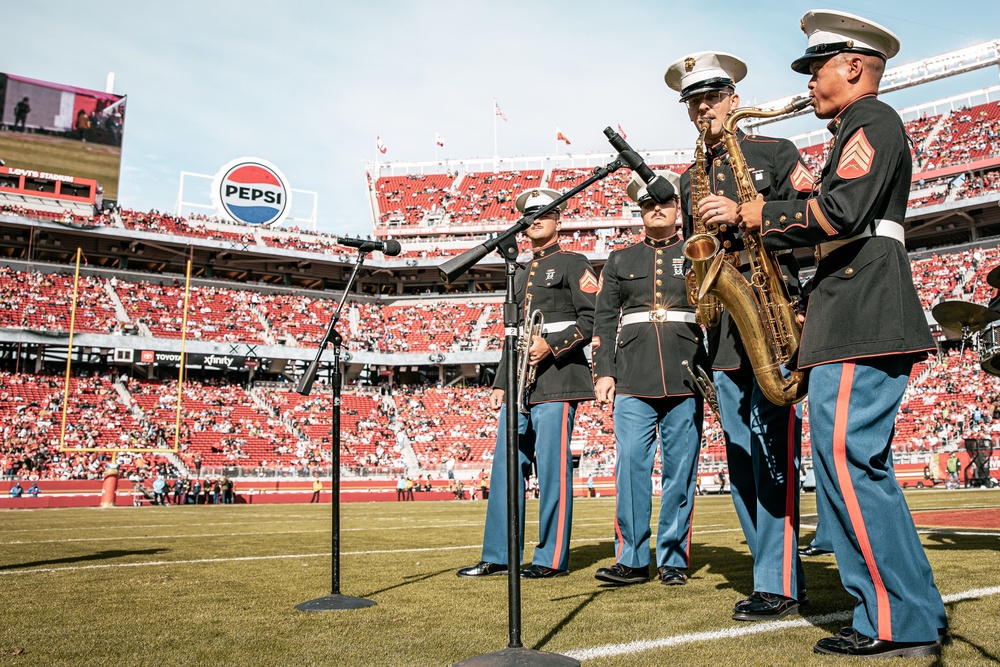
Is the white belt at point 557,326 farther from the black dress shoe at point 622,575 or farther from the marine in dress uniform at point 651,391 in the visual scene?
the black dress shoe at point 622,575

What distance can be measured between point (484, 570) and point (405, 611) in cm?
153

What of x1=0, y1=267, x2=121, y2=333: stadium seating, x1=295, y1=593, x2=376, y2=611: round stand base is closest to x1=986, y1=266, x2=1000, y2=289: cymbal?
x1=295, y1=593, x2=376, y2=611: round stand base

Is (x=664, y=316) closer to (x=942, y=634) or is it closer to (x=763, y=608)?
(x=763, y=608)

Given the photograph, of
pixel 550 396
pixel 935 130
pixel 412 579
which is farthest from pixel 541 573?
pixel 935 130

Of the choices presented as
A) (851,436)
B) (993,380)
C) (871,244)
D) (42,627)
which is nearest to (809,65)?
(871,244)

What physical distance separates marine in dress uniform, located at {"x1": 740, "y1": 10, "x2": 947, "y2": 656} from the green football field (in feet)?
0.86

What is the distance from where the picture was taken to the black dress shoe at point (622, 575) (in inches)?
204

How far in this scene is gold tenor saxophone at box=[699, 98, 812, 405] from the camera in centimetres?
409

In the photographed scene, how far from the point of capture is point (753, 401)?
4.47 m

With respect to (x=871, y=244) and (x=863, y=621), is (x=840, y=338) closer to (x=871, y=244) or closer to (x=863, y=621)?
(x=871, y=244)

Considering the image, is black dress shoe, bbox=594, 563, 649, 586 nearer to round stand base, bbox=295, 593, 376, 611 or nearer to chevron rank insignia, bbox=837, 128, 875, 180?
round stand base, bbox=295, 593, 376, 611

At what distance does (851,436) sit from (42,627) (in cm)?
393

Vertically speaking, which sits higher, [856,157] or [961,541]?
[856,157]

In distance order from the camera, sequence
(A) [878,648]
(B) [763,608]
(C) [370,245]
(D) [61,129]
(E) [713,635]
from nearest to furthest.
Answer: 1. (A) [878,648]
2. (E) [713,635]
3. (B) [763,608]
4. (C) [370,245]
5. (D) [61,129]
